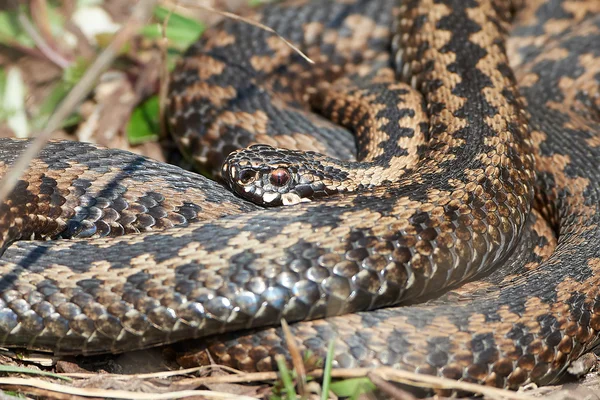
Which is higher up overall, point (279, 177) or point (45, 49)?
point (45, 49)

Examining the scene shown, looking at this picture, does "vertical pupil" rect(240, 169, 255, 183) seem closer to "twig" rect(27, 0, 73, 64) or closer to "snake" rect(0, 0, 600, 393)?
"snake" rect(0, 0, 600, 393)

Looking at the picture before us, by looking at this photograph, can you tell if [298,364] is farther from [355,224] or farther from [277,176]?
[277,176]

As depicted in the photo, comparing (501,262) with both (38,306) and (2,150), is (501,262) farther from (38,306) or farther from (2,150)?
(2,150)

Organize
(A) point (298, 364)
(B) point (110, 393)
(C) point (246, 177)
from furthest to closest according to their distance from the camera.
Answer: (C) point (246, 177), (B) point (110, 393), (A) point (298, 364)

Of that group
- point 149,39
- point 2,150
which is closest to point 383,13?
point 149,39

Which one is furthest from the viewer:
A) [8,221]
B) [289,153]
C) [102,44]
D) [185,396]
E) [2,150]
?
[102,44]

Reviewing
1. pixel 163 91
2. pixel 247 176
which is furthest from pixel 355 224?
pixel 163 91

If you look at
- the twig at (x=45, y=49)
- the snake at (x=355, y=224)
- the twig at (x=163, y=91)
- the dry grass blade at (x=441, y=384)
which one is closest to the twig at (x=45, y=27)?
the twig at (x=45, y=49)
